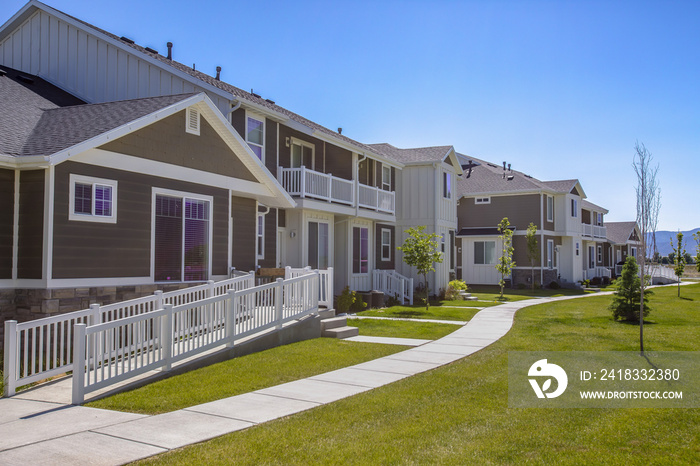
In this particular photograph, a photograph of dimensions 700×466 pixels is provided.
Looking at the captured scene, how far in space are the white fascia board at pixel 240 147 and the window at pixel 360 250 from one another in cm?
662

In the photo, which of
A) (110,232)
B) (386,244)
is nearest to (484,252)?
(386,244)

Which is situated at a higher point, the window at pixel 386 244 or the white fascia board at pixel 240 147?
the white fascia board at pixel 240 147

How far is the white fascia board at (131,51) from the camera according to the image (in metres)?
16.0

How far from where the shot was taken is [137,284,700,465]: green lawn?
5.68m

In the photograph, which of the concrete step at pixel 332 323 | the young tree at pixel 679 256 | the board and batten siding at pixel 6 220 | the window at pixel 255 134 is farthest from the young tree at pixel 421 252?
the young tree at pixel 679 256

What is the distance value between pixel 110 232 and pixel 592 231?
4122 centimetres

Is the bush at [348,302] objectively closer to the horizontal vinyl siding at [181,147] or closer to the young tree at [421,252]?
the young tree at [421,252]

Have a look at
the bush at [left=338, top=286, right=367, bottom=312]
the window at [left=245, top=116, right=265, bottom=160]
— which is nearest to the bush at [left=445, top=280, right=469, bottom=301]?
the bush at [left=338, top=286, right=367, bottom=312]

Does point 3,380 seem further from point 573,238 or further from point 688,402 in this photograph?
point 573,238

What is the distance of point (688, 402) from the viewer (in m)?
7.78

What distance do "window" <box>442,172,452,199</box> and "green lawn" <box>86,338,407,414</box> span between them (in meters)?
17.6

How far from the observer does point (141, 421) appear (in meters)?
6.95

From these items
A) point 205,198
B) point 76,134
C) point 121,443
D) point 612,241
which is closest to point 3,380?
point 121,443

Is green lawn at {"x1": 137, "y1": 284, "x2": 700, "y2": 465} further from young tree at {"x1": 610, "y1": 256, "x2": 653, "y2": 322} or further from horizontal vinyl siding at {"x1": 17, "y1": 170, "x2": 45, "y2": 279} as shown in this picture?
young tree at {"x1": 610, "y1": 256, "x2": 653, "y2": 322}
